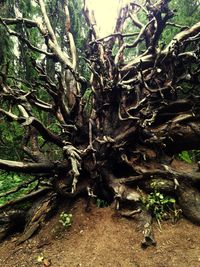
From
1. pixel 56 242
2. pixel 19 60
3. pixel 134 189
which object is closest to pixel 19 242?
pixel 56 242

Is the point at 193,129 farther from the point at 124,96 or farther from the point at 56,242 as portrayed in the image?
the point at 56,242

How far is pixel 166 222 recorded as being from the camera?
3789 mm

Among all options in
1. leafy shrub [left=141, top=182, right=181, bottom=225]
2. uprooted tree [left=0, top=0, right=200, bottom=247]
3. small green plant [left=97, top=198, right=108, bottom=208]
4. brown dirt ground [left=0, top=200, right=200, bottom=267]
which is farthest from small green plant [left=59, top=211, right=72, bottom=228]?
leafy shrub [left=141, top=182, right=181, bottom=225]

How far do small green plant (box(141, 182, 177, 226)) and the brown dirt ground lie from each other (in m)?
0.15

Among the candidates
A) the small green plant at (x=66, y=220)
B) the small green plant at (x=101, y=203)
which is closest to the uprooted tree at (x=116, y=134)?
the small green plant at (x=101, y=203)

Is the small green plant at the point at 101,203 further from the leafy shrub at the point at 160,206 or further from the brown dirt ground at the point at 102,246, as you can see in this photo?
the leafy shrub at the point at 160,206

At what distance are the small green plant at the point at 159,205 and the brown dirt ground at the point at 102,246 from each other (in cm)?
15

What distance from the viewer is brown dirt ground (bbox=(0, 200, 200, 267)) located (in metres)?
3.17

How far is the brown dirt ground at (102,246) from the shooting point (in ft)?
10.4

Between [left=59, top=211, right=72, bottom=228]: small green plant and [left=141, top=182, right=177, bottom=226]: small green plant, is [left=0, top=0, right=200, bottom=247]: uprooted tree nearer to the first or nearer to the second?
[left=141, top=182, right=177, bottom=226]: small green plant

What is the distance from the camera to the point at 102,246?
3430 mm

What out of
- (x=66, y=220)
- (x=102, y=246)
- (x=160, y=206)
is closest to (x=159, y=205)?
(x=160, y=206)

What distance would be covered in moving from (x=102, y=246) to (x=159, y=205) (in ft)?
3.57

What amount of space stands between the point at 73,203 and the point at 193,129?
254cm
